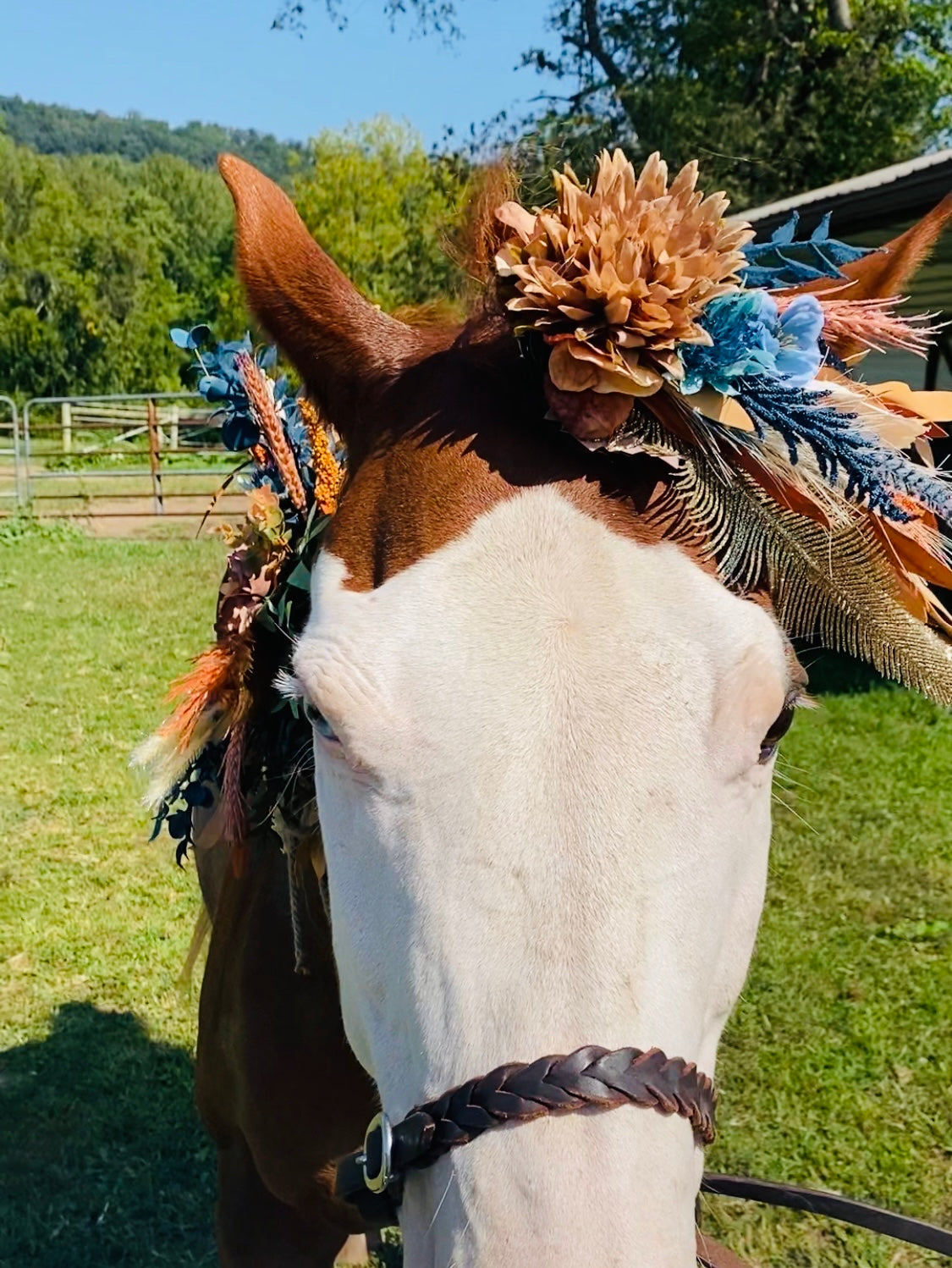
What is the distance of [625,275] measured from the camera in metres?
1.40

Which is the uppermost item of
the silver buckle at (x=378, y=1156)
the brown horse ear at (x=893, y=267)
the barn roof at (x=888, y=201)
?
the barn roof at (x=888, y=201)

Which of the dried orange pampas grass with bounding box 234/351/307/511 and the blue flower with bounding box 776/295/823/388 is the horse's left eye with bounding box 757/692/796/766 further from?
the dried orange pampas grass with bounding box 234/351/307/511

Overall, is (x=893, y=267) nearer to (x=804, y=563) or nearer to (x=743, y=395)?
(x=743, y=395)

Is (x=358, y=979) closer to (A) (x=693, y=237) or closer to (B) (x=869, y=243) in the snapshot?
(A) (x=693, y=237)

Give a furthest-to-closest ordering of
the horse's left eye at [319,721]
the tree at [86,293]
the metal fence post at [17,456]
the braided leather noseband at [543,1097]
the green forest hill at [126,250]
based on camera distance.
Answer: the tree at [86,293] → the green forest hill at [126,250] → the metal fence post at [17,456] → the horse's left eye at [319,721] → the braided leather noseband at [543,1097]

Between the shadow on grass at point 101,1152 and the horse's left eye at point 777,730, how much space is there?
2649mm

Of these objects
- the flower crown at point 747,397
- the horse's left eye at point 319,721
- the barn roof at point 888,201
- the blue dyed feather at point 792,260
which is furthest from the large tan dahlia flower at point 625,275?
the barn roof at point 888,201

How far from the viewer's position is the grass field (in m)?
3.32

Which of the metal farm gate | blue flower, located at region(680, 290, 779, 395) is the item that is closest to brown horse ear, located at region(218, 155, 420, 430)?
blue flower, located at region(680, 290, 779, 395)

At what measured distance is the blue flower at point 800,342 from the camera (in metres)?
1.54

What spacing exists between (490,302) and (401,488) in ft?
1.11

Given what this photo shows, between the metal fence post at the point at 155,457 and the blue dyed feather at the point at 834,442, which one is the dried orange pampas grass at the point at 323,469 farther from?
the metal fence post at the point at 155,457

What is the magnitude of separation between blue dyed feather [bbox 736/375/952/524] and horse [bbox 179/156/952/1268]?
18 centimetres

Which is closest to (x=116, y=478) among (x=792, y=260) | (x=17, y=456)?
(x=17, y=456)
